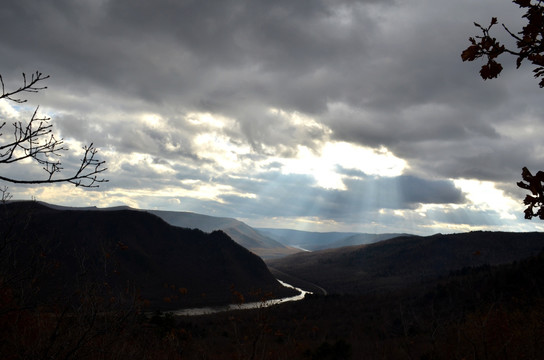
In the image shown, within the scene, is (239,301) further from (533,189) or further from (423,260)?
(423,260)

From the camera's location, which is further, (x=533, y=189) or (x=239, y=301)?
(x=239, y=301)

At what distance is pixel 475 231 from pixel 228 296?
121 m

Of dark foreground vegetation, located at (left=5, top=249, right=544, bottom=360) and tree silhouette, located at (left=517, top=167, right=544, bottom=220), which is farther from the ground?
tree silhouette, located at (left=517, top=167, right=544, bottom=220)

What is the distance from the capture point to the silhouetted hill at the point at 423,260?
128875mm

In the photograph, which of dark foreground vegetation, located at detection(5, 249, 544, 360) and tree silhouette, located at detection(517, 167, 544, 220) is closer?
tree silhouette, located at detection(517, 167, 544, 220)

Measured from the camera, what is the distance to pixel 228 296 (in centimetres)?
11000

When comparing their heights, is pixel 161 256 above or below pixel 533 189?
below

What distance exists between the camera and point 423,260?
509 feet

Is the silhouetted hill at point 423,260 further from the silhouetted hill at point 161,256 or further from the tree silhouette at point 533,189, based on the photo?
the tree silhouette at point 533,189

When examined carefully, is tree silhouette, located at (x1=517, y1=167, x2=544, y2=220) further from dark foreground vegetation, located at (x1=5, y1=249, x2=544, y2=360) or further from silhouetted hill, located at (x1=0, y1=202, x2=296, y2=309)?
silhouetted hill, located at (x1=0, y1=202, x2=296, y2=309)

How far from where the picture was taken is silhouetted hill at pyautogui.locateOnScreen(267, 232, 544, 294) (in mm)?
128875

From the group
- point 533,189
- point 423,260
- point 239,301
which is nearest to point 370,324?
point 239,301

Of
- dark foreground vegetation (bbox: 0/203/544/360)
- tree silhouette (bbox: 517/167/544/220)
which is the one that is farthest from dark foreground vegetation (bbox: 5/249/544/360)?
tree silhouette (bbox: 517/167/544/220)

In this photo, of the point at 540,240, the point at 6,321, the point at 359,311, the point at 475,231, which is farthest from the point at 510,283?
the point at 475,231
